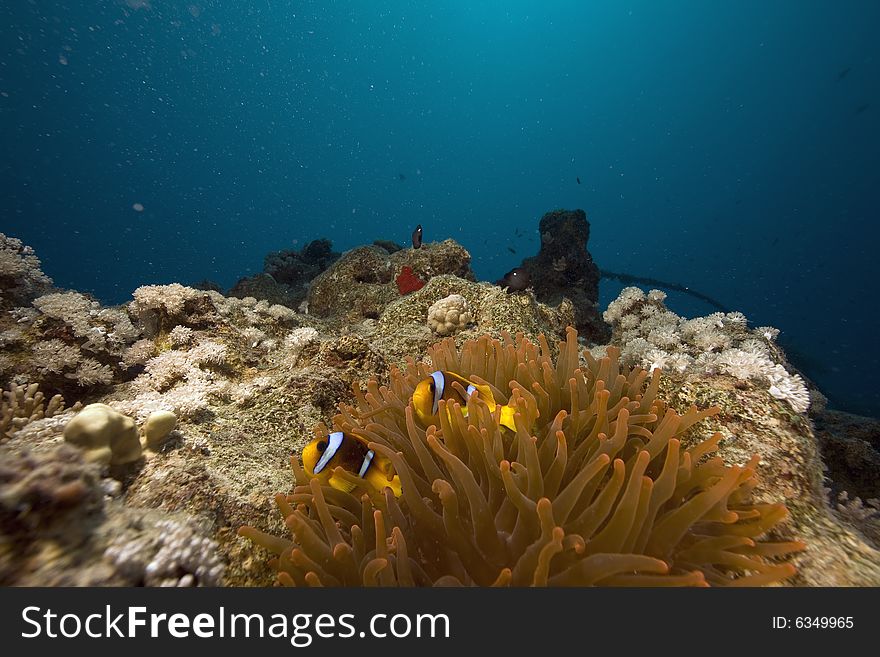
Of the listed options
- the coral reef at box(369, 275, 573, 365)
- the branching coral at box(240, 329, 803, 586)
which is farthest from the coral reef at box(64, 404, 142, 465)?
the coral reef at box(369, 275, 573, 365)

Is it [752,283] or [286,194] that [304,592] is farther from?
[286,194]

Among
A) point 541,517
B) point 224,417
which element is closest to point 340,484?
point 541,517

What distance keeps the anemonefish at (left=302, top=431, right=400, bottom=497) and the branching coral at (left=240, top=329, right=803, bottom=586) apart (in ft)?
0.19

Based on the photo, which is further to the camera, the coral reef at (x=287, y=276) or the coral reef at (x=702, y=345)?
the coral reef at (x=287, y=276)

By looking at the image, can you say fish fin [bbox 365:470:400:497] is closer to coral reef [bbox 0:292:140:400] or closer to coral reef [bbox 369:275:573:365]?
coral reef [bbox 369:275:573:365]

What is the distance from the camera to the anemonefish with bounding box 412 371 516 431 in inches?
89.1

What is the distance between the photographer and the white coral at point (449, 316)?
4.86 meters

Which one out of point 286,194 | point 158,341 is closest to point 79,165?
point 286,194

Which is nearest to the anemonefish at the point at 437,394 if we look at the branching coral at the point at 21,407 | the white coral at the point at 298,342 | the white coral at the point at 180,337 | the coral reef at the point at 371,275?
the white coral at the point at 298,342

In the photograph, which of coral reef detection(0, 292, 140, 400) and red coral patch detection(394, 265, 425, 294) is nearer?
coral reef detection(0, 292, 140, 400)

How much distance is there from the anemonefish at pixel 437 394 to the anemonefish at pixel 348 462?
1.22 ft

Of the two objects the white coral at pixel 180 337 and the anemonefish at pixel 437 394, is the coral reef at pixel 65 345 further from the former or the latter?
the anemonefish at pixel 437 394

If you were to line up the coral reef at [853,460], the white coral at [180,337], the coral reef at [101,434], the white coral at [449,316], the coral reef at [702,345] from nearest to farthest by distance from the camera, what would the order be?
1. the coral reef at [101,434]
2. the coral reef at [702,345]
3. the coral reef at [853,460]
4. the white coral at [180,337]
5. the white coral at [449,316]

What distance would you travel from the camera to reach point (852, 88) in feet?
224
